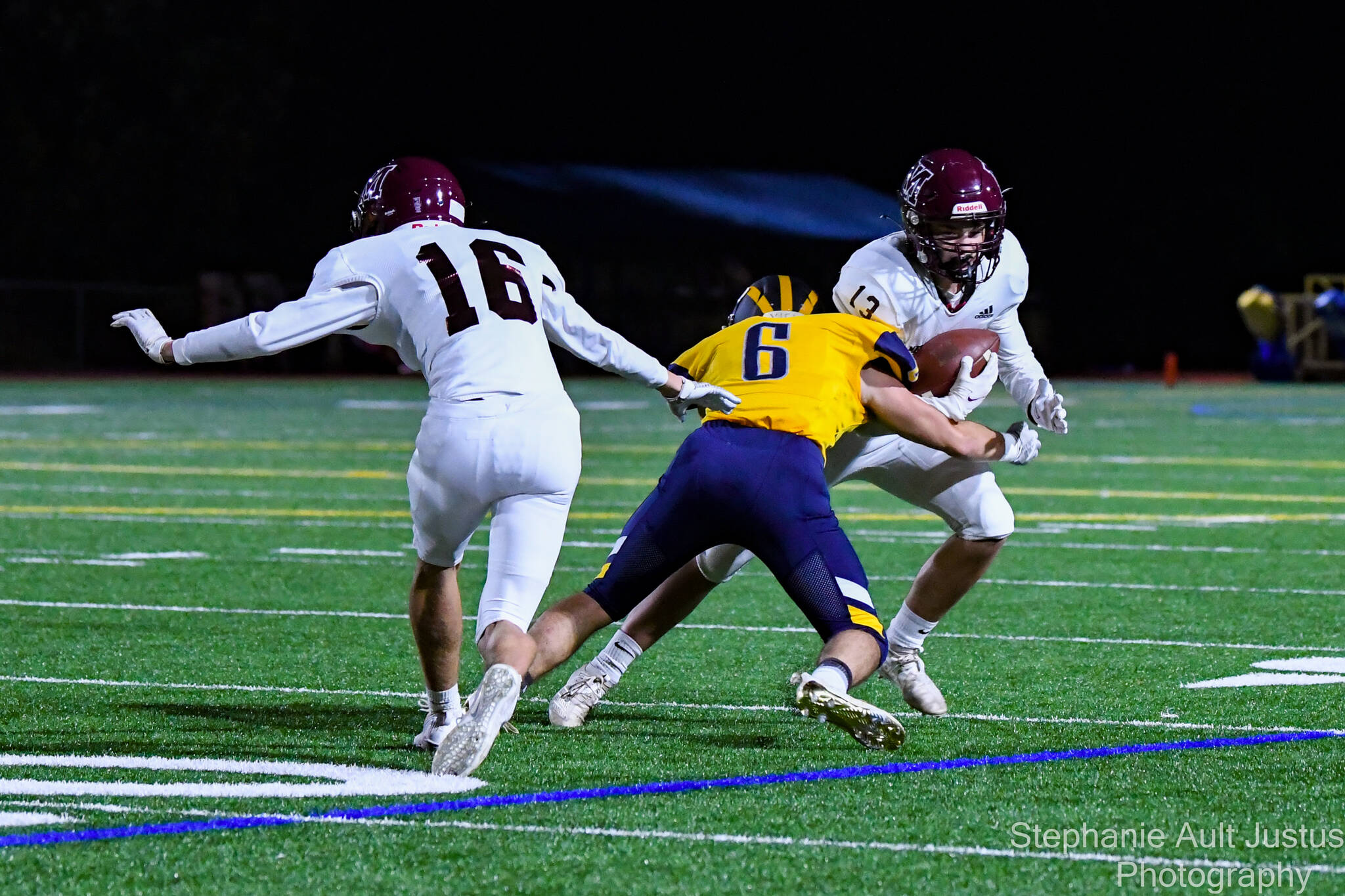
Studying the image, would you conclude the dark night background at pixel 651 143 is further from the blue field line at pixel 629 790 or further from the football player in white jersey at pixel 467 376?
the blue field line at pixel 629 790

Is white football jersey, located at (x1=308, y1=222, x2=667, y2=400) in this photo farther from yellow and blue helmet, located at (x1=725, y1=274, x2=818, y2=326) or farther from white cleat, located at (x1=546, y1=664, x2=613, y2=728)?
white cleat, located at (x1=546, y1=664, x2=613, y2=728)

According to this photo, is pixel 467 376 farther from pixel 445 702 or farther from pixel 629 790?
pixel 629 790

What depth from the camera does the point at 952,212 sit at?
6.60 metres

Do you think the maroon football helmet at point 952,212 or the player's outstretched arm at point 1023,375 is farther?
the player's outstretched arm at point 1023,375

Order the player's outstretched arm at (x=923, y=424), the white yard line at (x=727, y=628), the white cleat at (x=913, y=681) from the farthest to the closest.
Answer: the white yard line at (x=727, y=628)
the white cleat at (x=913, y=681)
the player's outstretched arm at (x=923, y=424)

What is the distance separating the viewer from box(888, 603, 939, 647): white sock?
6715 mm

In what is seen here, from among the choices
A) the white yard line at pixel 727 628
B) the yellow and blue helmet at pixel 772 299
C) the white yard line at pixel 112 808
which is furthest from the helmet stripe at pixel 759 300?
the white yard line at pixel 112 808

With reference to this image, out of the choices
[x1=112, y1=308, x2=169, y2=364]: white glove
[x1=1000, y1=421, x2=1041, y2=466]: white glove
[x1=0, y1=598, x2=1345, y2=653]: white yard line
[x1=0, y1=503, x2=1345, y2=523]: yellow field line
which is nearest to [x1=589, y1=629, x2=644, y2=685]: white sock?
[x1=1000, y1=421, x2=1041, y2=466]: white glove

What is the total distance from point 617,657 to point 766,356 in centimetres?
99

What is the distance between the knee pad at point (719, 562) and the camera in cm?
640

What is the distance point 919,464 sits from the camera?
6.72 meters

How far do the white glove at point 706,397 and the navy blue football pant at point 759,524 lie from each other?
3.7 inches

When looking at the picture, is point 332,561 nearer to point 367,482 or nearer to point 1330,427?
point 367,482

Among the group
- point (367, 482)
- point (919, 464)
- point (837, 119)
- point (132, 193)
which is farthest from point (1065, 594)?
point (837, 119)
